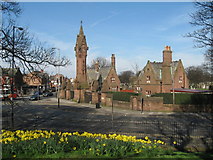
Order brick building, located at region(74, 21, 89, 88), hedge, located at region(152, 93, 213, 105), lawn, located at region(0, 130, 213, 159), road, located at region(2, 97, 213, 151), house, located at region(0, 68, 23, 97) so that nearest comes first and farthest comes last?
lawn, located at region(0, 130, 213, 159)
house, located at region(0, 68, 23, 97)
road, located at region(2, 97, 213, 151)
hedge, located at region(152, 93, 213, 105)
brick building, located at region(74, 21, 89, 88)

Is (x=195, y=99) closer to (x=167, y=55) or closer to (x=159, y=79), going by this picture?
(x=167, y=55)

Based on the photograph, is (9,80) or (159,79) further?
(159,79)

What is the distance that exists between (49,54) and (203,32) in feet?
44.2

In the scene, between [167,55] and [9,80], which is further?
[167,55]

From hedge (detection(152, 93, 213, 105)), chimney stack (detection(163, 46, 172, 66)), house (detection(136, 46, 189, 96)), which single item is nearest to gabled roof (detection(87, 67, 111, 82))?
house (detection(136, 46, 189, 96))

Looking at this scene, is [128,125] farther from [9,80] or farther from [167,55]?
[167,55]

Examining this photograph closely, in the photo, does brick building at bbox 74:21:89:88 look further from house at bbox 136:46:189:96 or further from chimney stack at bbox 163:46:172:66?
chimney stack at bbox 163:46:172:66

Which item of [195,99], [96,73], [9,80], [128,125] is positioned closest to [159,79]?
[195,99]

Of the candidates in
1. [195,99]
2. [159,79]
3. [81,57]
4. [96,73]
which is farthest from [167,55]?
[96,73]

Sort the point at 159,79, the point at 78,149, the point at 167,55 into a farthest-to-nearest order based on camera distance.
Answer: the point at 159,79
the point at 167,55
the point at 78,149

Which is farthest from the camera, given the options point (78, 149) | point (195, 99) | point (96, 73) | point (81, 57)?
point (96, 73)

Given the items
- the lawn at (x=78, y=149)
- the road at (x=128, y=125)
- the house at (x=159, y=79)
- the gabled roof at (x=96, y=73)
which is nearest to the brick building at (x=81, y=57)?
the house at (x=159, y=79)

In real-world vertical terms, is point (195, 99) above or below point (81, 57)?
below

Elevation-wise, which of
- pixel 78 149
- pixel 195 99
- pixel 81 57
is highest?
pixel 81 57
